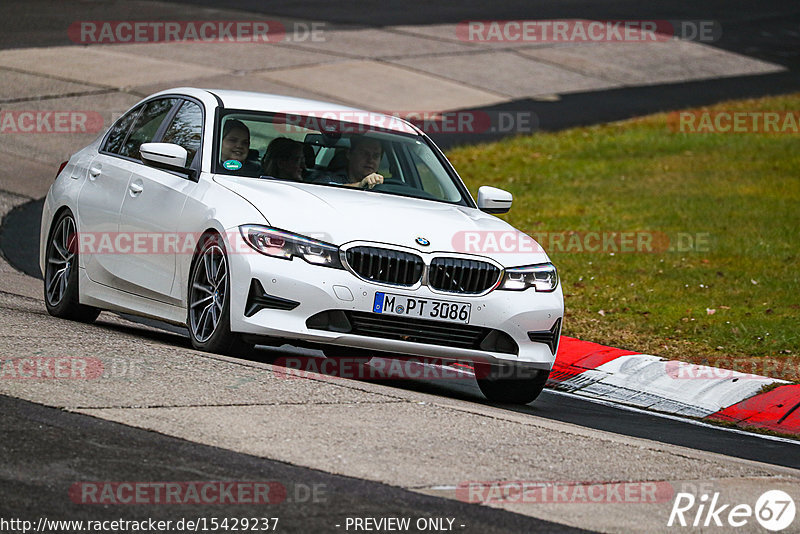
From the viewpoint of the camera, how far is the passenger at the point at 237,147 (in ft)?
28.6

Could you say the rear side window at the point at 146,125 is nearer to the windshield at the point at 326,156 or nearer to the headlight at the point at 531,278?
the windshield at the point at 326,156

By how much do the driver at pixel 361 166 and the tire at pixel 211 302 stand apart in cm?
110

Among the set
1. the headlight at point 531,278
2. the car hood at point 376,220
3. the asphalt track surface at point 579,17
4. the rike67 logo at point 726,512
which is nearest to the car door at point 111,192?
the car hood at point 376,220

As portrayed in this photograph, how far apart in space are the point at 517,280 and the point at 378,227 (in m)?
0.91

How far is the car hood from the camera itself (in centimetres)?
780

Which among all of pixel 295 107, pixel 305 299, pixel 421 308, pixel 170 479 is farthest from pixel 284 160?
pixel 170 479

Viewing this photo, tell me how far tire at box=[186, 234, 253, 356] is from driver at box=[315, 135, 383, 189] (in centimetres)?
110

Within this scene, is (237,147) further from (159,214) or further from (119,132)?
(119,132)

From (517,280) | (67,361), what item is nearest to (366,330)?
(517,280)

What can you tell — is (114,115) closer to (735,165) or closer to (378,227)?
(735,165)

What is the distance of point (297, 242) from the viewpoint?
7695 mm

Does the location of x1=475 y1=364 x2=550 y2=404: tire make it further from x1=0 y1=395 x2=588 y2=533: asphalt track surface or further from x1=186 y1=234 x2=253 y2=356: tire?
x1=0 y1=395 x2=588 y2=533: asphalt track surface

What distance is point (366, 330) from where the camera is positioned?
7.76m

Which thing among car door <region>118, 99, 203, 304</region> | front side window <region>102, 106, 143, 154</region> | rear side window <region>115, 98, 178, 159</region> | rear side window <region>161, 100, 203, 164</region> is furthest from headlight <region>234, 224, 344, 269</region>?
front side window <region>102, 106, 143, 154</region>
